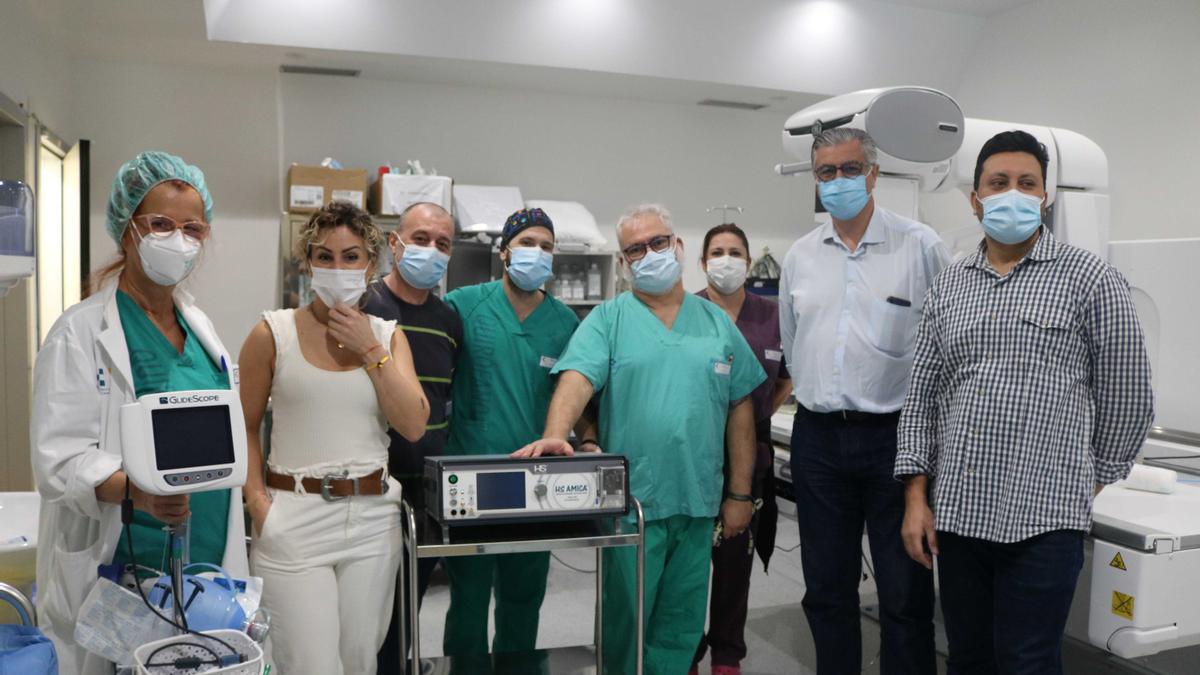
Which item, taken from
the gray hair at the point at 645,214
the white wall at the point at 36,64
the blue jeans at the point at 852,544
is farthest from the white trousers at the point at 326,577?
the white wall at the point at 36,64

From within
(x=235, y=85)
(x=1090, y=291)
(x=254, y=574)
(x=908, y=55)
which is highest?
(x=908, y=55)

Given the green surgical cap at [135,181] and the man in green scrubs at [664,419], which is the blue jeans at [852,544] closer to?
the man in green scrubs at [664,419]

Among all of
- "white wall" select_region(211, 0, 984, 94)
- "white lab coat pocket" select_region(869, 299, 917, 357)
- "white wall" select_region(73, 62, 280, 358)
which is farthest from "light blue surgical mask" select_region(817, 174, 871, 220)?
"white wall" select_region(73, 62, 280, 358)

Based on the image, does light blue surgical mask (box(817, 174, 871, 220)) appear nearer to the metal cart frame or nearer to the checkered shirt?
the checkered shirt

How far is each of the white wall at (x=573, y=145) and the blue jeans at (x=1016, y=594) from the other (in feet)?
14.0

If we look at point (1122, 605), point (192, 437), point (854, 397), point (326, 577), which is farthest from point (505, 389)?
point (1122, 605)

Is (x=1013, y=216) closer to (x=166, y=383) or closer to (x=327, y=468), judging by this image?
(x=327, y=468)

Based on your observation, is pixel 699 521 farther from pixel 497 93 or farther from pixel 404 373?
pixel 497 93

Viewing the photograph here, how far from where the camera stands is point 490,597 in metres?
2.58

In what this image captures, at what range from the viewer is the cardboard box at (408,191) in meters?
4.96

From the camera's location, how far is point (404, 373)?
6.76ft

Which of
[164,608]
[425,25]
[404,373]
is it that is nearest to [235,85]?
[425,25]

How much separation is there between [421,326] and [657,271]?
64 centimetres

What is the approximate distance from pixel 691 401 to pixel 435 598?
2.09 metres
